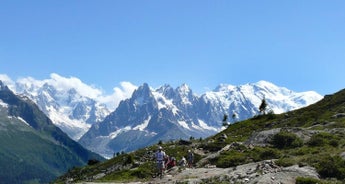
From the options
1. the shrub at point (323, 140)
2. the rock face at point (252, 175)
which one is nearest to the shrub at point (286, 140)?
the shrub at point (323, 140)

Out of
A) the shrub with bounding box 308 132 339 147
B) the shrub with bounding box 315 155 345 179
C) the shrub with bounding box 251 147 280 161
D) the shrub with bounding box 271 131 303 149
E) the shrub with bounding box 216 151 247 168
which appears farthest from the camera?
the shrub with bounding box 271 131 303 149

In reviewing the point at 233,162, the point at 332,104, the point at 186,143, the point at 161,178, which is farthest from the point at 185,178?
the point at 332,104

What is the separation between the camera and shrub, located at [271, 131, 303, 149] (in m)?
53.3

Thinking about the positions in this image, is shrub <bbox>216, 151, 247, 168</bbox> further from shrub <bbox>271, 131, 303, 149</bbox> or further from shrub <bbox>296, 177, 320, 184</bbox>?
shrub <bbox>296, 177, 320, 184</bbox>

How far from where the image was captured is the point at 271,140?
5706 centimetres

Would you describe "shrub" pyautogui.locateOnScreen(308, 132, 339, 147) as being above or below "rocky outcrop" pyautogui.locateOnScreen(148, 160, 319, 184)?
above

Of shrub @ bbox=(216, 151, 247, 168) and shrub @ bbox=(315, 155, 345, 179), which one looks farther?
shrub @ bbox=(216, 151, 247, 168)

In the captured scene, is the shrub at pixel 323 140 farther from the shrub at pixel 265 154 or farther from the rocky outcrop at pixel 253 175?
the rocky outcrop at pixel 253 175

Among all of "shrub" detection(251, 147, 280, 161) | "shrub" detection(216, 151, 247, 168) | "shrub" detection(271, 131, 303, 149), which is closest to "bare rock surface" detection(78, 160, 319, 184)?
"shrub" detection(216, 151, 247, 168)

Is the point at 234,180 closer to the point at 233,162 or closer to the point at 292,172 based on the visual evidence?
the point at 292,172

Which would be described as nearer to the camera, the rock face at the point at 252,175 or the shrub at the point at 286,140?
the rock face at the point at 252,175

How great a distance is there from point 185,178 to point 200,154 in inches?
1106

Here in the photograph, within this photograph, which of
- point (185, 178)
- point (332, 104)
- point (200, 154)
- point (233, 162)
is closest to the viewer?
point (185, 178)

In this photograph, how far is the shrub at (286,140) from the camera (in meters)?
53.3
